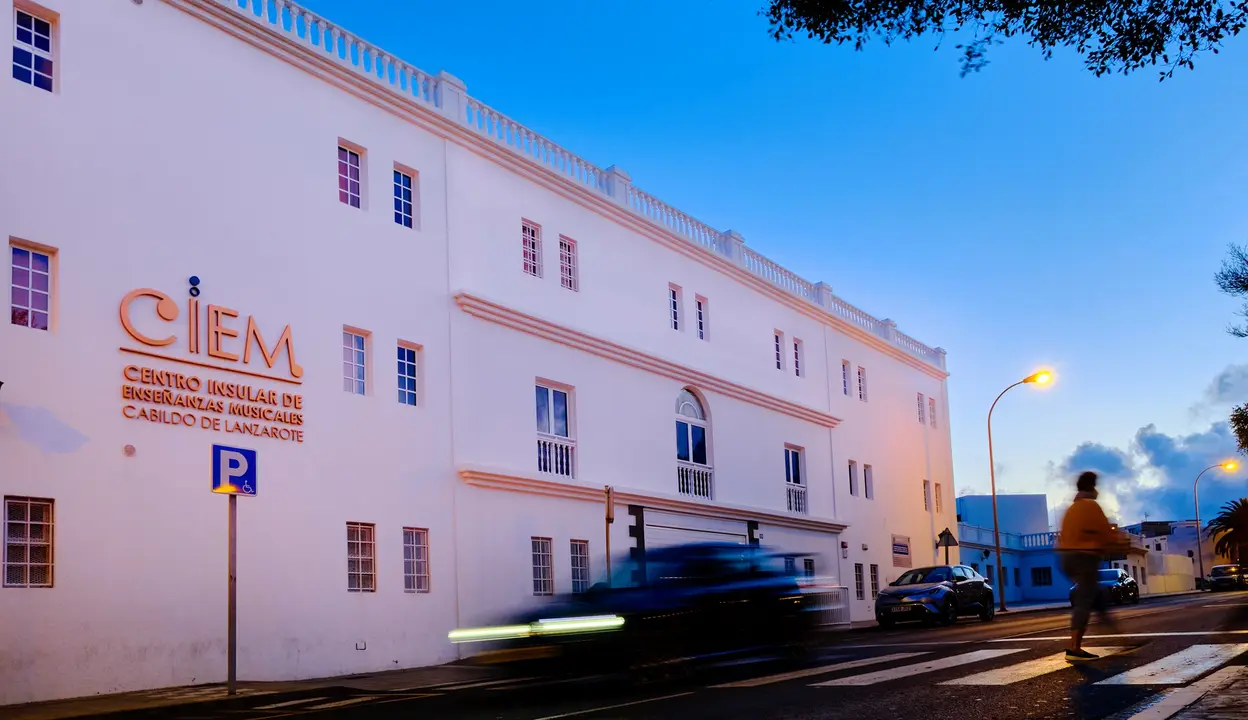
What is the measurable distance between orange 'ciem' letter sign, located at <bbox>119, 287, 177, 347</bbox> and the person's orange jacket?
40.8 ft

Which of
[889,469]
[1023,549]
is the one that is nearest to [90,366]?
[889,469]

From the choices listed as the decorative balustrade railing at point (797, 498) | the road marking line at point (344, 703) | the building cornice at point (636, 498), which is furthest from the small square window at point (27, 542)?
the decorative balustrade railing at point (797, 498)

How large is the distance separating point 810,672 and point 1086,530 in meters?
3.29

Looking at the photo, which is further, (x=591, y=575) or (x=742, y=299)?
(x=742, y=299)

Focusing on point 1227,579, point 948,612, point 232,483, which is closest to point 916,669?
point 232,483

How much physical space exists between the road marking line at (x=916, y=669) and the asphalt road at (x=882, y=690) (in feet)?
0.06

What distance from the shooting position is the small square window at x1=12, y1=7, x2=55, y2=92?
52.8ft

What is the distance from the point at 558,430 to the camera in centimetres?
2528

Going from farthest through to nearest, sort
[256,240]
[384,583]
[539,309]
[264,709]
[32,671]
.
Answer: [539,309] < [384,583] < [256,240] < [32,671] < [264,709]

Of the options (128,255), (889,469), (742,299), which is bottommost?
(889,469)

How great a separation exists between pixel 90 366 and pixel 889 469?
31.7 metres

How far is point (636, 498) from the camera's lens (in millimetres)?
27078

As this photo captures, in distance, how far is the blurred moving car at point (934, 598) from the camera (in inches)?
1105

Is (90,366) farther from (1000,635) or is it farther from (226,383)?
(1000,635)
